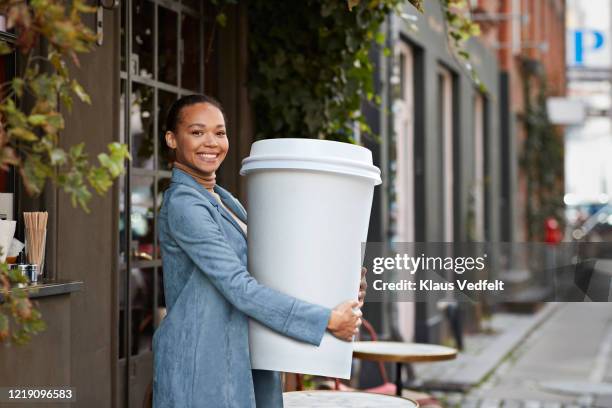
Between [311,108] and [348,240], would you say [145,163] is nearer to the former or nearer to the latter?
[311,108]

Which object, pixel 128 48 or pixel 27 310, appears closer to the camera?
pixel 27 310

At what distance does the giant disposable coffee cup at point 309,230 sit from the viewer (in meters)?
2.78

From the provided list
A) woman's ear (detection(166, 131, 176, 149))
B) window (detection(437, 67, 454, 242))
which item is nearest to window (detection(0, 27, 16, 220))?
woman's ear (detection(166, 131, 176, 149))

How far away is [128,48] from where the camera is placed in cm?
459

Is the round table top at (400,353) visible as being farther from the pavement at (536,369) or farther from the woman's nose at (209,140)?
the pavement at (536,369)

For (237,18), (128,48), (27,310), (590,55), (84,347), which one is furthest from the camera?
(590,55)

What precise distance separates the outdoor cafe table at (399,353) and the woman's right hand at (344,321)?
2531mm

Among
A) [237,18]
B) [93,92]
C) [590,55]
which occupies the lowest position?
[93,92]

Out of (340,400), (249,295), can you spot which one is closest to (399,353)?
(340,400)

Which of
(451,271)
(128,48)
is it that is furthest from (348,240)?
(128,48)

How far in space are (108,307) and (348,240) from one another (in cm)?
163

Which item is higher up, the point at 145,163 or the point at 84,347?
the point at 145,163

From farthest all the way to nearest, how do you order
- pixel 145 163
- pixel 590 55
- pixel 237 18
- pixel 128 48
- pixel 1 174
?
1. pixel 590 55
2. pixel 237 18
3. pixel 145 163
4. pixel 128 48
5. pixel 1 174

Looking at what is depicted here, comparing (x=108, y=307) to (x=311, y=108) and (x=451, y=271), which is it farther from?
(x=311, y=108)
